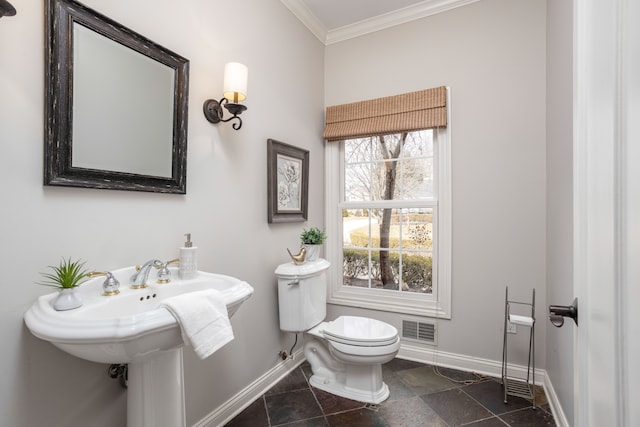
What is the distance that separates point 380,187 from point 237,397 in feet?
6.21

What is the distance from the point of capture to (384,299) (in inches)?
106

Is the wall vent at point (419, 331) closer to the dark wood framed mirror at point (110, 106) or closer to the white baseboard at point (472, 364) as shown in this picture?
the white baseboard at point (472, 364)

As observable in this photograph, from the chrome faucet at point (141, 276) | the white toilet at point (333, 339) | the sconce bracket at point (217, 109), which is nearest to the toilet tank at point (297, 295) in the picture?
the white toilet at point (333, 339)

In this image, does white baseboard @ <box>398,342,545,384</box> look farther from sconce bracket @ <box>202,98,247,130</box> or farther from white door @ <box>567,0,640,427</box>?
sconce bracket @ <box>202,98,247,130</box>

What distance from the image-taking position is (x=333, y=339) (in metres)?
1.99

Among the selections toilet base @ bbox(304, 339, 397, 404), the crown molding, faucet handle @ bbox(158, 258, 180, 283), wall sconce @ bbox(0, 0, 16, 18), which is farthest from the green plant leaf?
the crown molding

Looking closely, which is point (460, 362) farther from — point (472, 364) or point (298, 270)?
point (298, 270)

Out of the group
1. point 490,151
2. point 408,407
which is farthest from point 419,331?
point 490,151

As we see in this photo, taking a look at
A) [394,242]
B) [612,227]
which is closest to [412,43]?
[394,242]

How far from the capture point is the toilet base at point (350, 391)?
78.2 inches

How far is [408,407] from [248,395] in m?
0.99

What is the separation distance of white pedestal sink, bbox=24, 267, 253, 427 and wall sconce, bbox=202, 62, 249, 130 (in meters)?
0.86

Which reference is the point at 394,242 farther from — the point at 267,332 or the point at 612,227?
the point at 612,227

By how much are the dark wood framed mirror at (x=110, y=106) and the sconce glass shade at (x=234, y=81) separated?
0.64 feet
